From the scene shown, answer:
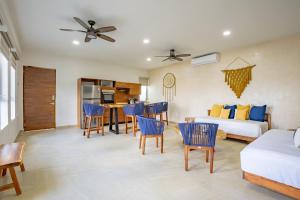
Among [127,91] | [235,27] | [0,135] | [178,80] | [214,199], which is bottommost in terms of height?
[214,199]

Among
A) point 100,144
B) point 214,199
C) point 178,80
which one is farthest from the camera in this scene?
point 178,80

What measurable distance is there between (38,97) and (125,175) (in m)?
4.79

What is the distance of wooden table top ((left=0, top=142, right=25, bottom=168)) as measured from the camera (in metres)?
1.79

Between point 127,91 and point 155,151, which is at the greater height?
point 127,91

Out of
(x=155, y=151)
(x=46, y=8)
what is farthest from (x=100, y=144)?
(x=46, y=8)

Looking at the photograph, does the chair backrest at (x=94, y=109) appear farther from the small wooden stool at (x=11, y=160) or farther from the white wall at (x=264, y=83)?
the white wall at (x=264, y=83)

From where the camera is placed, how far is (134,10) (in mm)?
2852

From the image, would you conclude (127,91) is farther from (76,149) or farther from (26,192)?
(26,192)

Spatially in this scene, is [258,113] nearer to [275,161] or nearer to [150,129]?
[275,161]

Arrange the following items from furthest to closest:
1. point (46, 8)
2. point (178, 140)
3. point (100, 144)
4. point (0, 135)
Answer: point (178, 140) < point (100, 144) < point (46, 8) < point (0, 135)

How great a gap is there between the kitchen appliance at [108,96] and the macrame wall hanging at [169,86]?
2.56 meters

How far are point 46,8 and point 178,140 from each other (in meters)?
4.12

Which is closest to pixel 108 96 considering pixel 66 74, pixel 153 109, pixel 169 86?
pixel 66 74

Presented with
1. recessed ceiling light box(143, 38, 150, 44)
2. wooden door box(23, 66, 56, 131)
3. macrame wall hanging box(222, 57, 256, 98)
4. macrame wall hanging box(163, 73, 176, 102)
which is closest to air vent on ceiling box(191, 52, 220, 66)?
macrame wall hanging box(222, 57, 256, 98)
